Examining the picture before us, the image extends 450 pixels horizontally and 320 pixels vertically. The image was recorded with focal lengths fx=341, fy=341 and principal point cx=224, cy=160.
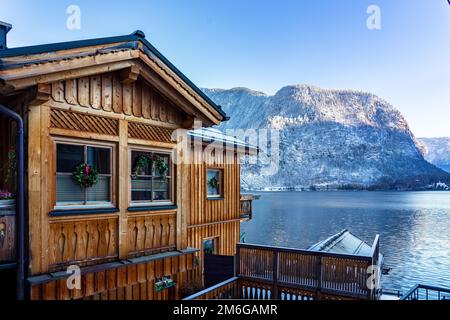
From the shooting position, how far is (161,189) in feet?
26.9

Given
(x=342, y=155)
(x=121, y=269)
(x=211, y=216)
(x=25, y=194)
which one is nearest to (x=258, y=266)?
(x=211, y=216)

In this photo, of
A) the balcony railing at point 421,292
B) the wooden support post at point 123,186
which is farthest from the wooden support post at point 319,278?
the wooden support post at point 123,186

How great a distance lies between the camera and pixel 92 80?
6887mm

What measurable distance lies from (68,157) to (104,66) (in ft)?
6.32

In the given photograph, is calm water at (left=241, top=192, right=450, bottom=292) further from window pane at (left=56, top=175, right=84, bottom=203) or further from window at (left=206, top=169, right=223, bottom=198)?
window pane at (left=56, top=175, right=84, bottom=203)

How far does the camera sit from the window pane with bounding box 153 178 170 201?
8059 mm

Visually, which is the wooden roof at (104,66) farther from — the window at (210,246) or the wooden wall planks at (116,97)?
the window at (210,246)

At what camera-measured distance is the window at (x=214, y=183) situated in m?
14.1

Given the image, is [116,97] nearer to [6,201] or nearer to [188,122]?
[188,122]

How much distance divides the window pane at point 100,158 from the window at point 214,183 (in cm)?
712

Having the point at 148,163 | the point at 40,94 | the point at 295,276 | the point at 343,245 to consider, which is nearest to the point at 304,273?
the point at 295,276

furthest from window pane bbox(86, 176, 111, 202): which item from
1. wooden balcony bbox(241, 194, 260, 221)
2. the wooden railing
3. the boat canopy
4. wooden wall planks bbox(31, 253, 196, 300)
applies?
the boat canopy

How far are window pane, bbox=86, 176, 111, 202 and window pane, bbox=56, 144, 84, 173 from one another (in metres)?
0.57
